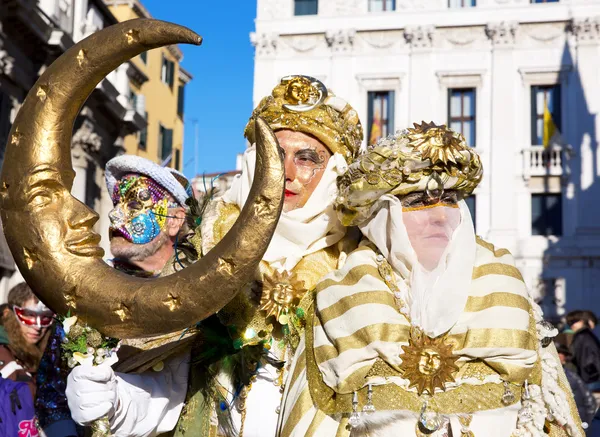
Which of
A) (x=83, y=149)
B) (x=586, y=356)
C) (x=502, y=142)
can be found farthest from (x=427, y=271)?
(x=502, y=142)

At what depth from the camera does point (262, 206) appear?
2406 millimetres

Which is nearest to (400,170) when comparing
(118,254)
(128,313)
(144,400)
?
(128,313)

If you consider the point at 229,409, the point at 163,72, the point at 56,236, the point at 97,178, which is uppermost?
the point at 163,72

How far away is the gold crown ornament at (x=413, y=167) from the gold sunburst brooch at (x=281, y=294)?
1.24 feet

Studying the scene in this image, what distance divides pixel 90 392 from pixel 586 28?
78.3ft

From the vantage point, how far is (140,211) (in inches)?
173

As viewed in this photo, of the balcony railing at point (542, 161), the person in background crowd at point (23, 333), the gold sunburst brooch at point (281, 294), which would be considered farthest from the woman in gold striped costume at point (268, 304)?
the balcony railing at point (542, 161)

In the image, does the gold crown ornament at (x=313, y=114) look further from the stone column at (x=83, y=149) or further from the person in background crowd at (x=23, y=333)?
the stone column at (x=83, y=149)

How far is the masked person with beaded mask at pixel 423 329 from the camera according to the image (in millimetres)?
2787

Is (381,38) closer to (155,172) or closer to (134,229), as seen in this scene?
(155,172)

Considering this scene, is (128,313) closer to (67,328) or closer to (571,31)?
(67,328)

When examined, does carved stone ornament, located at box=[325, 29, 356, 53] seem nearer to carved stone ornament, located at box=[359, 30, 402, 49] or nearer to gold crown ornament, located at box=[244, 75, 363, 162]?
carved stone ornament, located at box=[359, 30, 402, 49]

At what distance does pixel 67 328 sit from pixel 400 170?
3.89ft

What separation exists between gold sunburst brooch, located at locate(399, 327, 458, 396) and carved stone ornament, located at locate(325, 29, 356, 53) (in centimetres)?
2315
